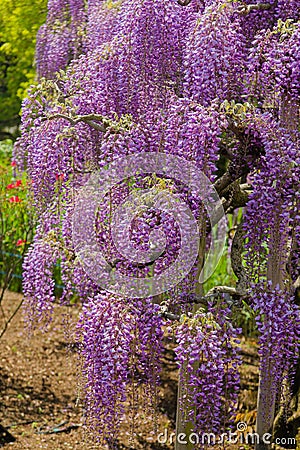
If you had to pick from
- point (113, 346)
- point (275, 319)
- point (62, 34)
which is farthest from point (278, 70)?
point (62, 34)

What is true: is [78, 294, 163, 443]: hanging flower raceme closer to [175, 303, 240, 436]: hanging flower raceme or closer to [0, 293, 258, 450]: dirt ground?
[175, 303, 240, 436]: hanging flower raceme

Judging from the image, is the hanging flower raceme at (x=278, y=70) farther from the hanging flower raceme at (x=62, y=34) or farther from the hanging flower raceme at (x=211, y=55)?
the hanging flower raceme at (x=62, y=34)

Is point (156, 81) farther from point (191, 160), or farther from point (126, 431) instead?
point (126, 431)

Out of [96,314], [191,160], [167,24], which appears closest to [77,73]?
[167,24]

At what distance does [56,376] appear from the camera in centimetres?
501

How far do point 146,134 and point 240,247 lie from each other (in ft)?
2.39
